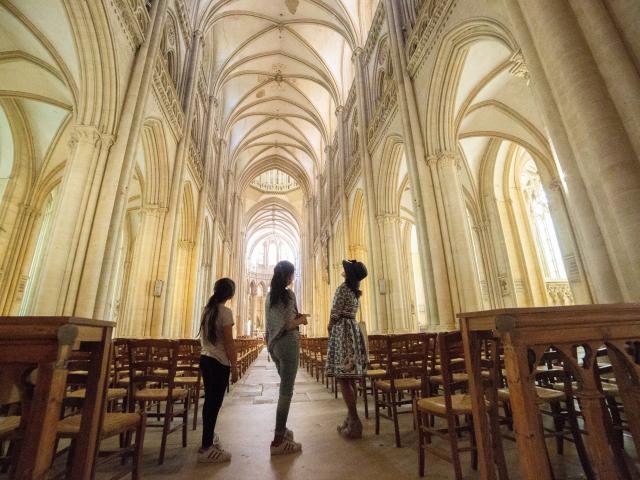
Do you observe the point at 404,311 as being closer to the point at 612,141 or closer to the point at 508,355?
the point at 612,141

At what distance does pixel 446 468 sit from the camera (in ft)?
7.43

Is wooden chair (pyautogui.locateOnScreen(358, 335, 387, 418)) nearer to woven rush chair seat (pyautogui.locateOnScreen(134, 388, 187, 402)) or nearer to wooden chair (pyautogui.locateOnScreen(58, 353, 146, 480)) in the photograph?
woven rush chair seat (pyautogui.locateOnScreen(134, 388, 187, 402))

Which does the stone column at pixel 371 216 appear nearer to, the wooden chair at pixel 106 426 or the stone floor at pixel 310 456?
the stone floor at pixel 310 456

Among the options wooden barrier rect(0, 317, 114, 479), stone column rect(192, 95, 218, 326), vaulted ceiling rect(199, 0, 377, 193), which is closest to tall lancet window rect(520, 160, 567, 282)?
vaulted ceiling rect(199, 0, 377, 193)

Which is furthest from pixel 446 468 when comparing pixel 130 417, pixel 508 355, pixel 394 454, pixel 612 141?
pixel 612 141

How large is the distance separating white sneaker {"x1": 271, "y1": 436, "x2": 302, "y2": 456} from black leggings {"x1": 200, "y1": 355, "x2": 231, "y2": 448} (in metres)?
0.51

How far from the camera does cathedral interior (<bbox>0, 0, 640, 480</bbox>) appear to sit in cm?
299

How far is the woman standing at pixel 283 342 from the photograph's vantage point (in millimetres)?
2648

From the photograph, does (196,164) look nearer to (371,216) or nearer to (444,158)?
(371,216)

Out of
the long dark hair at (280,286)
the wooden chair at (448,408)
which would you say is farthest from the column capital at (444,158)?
the wooden chair at (448,408)

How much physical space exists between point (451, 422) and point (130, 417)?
2056 millimetres

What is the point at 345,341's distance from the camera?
314cm

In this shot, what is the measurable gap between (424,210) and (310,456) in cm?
585

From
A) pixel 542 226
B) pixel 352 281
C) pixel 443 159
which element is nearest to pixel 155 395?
pixel 352 281
